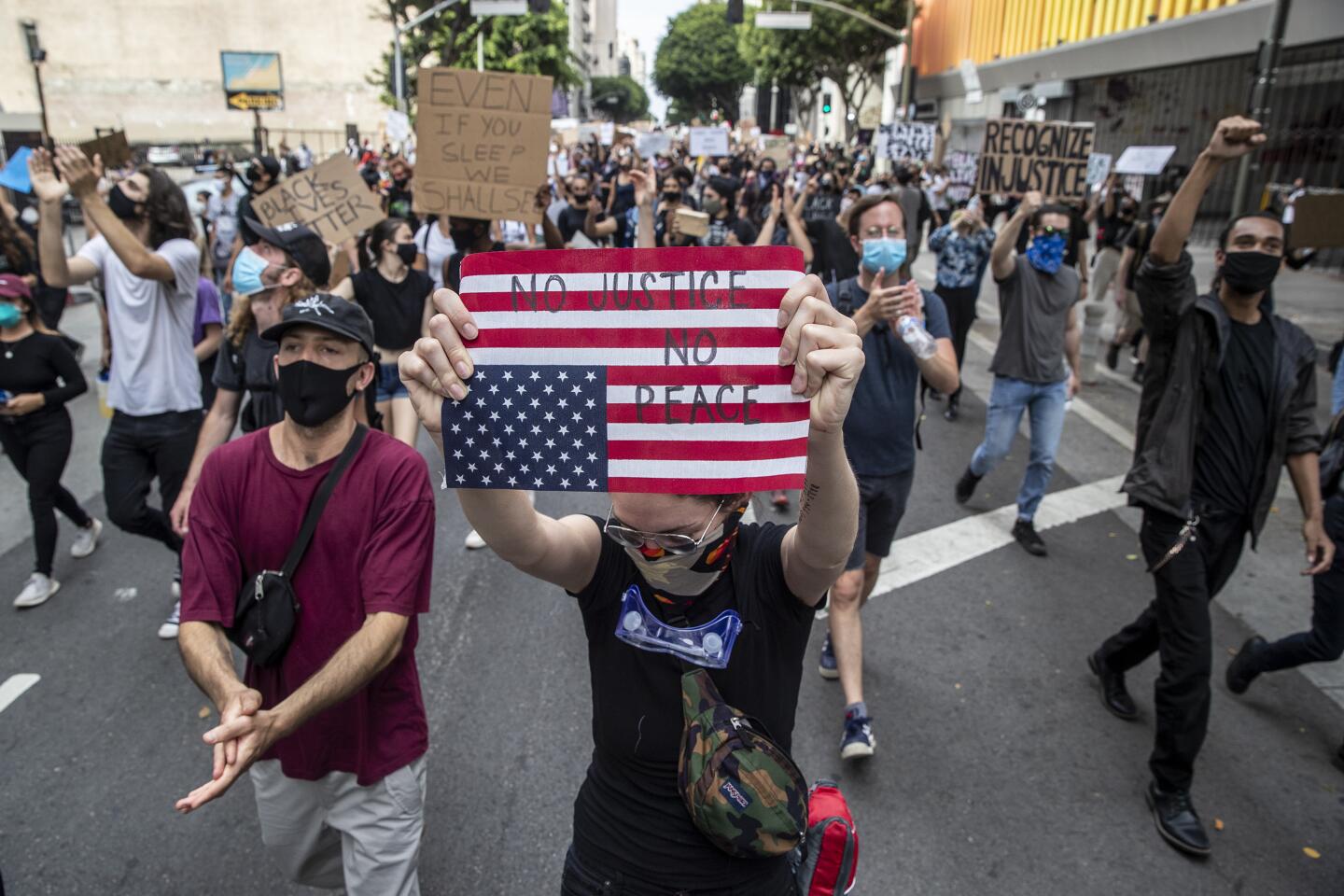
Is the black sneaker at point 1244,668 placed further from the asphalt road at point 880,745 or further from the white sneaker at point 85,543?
the white sneaker at point 85,543

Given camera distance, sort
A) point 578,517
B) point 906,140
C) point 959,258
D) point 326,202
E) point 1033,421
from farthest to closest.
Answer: point 906,140, point 959,258, point 326,202, point 1033,421, point 578,517

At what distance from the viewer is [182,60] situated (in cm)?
5241

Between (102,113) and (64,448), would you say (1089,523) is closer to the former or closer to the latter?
(64,448)

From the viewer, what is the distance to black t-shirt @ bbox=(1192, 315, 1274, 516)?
11.3 feet

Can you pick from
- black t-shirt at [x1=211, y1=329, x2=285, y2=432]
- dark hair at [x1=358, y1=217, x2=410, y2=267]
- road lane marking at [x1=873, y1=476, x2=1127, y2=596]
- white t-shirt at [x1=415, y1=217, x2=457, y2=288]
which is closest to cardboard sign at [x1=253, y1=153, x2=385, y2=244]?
dark hair at [x1=358, y1=217, x2=410, y2=267]

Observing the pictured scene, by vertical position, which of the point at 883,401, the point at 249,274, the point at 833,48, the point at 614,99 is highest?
the point at 614,99

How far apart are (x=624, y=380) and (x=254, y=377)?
3006 millimetres

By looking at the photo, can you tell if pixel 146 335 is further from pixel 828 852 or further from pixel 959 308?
pixel 959 308

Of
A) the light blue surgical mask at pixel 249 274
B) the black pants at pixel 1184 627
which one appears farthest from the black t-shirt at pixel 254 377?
the black pants at pixel 1184 627

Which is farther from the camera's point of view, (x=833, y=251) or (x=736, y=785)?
(x=833, y=251)

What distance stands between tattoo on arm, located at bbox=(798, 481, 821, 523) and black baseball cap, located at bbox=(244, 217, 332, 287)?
3266mm

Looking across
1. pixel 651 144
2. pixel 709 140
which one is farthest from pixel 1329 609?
pixel 709 140

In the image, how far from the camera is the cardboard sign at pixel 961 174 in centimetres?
1470

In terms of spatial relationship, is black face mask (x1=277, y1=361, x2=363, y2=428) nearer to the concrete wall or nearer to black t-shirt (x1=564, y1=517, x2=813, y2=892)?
black t-shirt (x1=564, y1=517, x2=813, y2=892)
